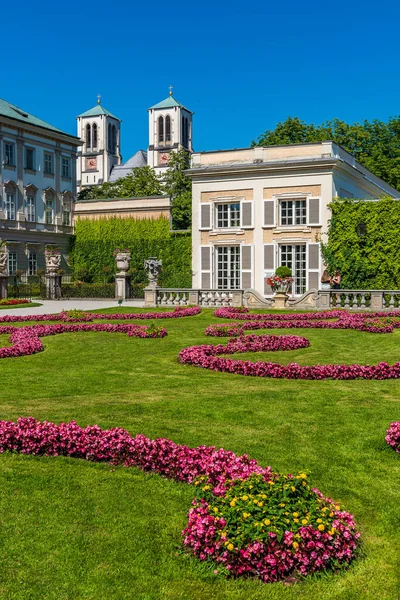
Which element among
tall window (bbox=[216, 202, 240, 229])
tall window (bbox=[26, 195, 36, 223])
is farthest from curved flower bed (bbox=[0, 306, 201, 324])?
tall window (bbox=[26, 195, 36, 223])

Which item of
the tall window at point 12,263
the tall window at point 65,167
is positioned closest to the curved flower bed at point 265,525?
the tall window at point 12,263

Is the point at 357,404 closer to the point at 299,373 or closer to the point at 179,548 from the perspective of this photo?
the point at 299,373

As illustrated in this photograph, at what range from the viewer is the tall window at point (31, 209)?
50.3 m

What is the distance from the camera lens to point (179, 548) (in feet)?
14.5

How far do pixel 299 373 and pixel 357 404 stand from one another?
6.90 feet

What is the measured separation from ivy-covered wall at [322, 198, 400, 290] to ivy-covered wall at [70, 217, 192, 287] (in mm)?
10407

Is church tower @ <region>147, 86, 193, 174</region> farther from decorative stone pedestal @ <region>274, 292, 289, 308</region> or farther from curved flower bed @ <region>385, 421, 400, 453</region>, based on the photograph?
curved flower bed @ <region>385, 421, 400, 453</region>

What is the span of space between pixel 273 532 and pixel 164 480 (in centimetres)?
187

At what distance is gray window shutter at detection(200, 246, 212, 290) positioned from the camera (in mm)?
34188

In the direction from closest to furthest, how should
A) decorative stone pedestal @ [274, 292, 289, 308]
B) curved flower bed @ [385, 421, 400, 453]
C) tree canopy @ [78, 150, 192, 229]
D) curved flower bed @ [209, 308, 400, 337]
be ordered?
curved flower bed @ [385, 421, 400, 453], curved flower bed @ [209, 308, 400, 337], decorative stone pedestal @ [274, 292, 289, 308], tree canopy @ [78, 150, 192, 229]

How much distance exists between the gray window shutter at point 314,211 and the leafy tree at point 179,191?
678 inches

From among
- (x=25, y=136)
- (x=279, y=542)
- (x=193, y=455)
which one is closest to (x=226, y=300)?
(x=193, y=455)

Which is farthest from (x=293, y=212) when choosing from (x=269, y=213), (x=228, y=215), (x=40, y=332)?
(x=40, y=332)

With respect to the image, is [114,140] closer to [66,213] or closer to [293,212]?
[66,213]
